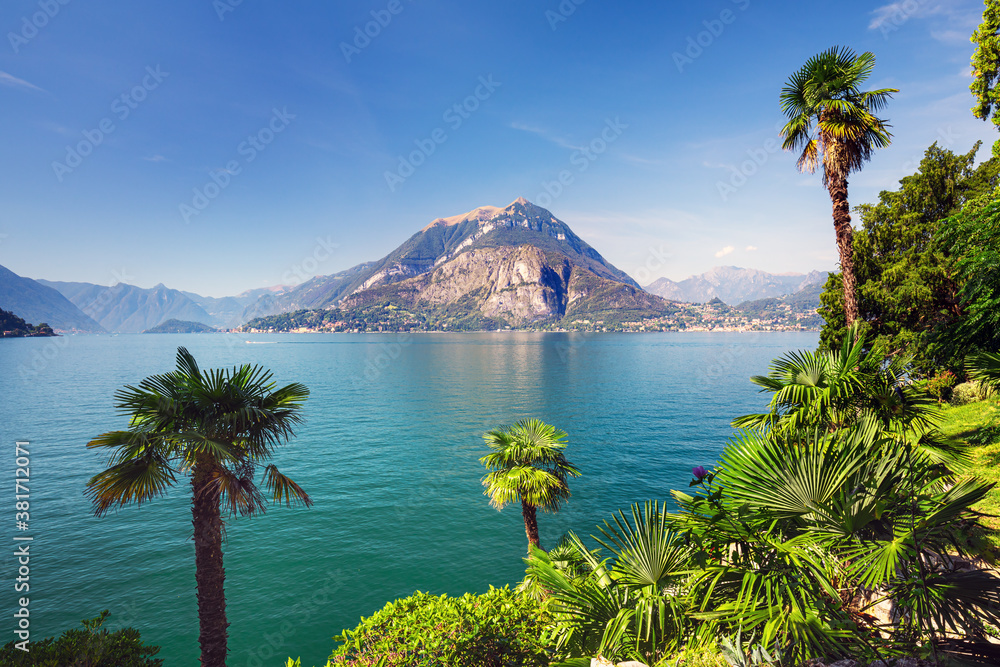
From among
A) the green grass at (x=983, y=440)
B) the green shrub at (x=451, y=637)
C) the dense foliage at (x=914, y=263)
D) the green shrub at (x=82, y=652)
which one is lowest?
the green shrub at (x=82, y=652)

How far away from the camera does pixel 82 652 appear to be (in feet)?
28.1

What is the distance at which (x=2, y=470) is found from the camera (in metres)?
33.0

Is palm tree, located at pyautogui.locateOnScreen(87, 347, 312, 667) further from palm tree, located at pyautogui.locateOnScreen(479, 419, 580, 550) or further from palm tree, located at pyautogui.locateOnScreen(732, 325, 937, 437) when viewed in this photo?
palm tree, located at pyautogui.locateOnScreen(732, 325, 937, 437)

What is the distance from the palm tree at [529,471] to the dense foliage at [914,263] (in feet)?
55.2

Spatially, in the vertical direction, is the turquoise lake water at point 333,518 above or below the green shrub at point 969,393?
below

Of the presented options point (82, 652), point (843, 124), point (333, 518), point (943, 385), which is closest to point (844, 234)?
point (843, 124)

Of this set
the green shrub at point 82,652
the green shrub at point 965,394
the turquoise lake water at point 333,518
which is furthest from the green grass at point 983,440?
the green shrub at point 82,652

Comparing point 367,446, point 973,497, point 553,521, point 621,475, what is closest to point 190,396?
point 973,497

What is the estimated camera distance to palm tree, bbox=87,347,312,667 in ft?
30.3

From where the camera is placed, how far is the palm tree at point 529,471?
15.1 m

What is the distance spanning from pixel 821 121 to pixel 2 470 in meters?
60.2

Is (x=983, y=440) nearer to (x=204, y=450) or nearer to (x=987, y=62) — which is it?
(x=987, y=62)

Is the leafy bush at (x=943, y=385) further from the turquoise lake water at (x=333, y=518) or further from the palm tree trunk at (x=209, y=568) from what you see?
the palm tree trunk at (x=209, y=568)

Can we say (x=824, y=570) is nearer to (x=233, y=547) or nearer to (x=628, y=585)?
(x=628, y=585)
